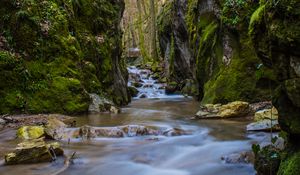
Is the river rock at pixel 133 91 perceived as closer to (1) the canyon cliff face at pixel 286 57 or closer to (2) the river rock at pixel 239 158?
(2) the river rock at pixel 239 158

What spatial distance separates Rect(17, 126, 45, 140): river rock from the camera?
9036 mm

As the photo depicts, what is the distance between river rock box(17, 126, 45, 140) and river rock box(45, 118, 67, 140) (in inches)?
5.4

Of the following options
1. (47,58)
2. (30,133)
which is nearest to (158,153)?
(30,133)

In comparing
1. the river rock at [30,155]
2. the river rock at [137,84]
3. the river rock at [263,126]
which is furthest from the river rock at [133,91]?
the river rock at [30,155]

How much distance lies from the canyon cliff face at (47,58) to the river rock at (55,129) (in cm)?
280

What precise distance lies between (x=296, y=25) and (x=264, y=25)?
919mm

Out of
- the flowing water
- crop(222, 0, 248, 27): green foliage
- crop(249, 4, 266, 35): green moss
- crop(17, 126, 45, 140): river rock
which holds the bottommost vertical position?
the flowing water

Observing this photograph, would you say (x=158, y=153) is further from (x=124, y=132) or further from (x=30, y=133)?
(x=30, y=133)

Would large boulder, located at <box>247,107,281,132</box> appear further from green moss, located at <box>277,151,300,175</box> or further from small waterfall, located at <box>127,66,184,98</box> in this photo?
small waterfall, located at <box>127,66,184,98</box>

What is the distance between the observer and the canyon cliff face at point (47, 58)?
509 inches

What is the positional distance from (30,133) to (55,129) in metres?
0.62

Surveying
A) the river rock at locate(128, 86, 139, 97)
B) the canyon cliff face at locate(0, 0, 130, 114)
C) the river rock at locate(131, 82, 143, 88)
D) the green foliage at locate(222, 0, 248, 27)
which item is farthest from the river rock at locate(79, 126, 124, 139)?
the river rock at locate(131, 82, 143, 88)

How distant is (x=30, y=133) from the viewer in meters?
9.16

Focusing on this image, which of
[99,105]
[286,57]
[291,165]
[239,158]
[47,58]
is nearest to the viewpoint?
[291,165]
